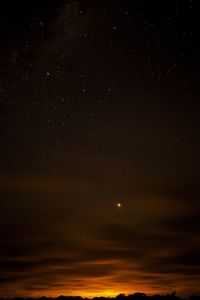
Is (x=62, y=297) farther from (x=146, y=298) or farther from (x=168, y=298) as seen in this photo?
(x=168, y=298)

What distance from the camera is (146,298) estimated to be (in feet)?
169

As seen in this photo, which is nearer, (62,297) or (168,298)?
(168,298)

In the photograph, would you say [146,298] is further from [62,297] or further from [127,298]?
[62,297]

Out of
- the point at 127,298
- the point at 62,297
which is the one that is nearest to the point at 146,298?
the point at 127,298

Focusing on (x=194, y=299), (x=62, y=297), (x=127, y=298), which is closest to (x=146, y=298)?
(x=127, y=298)

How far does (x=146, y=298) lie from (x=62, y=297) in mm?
26151

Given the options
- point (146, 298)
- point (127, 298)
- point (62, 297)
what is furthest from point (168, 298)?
point (62, 297)

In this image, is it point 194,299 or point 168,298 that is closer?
point 194,299

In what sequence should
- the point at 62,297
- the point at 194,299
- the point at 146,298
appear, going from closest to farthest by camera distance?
the point at 194,299, the point at 146,298, the point at 62,297

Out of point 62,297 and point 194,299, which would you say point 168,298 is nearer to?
point 194,299

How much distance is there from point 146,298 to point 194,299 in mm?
12904

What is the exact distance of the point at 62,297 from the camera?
188 ft

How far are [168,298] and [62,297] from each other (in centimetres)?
3227

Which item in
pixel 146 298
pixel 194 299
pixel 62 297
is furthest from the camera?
pixel 62 297
